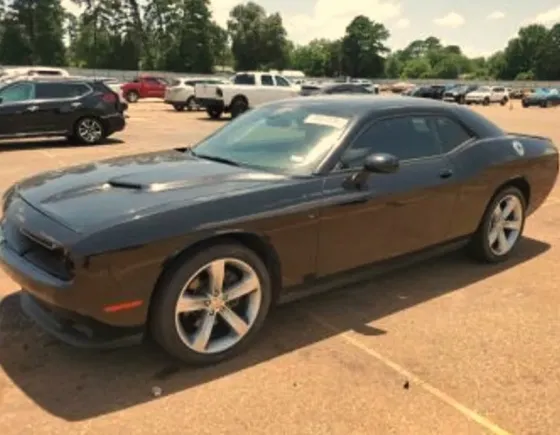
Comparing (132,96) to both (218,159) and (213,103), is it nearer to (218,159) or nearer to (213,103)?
(213,103)

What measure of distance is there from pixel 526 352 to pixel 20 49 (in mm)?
83772

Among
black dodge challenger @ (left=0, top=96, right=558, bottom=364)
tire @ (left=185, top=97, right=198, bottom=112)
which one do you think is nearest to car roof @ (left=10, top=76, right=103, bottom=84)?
black dodge challenger @ (left=0, top=96, right=558, bottom=364)

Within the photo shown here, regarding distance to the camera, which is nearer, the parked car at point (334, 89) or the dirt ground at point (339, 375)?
the dirt ground at point (339, 375)

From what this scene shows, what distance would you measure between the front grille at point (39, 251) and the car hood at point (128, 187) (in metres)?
0.15

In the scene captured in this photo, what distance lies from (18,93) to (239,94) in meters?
10.5

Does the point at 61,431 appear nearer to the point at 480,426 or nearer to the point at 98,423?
the point at 98,423

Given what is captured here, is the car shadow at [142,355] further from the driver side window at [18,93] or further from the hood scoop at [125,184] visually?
the driver side window at [18,93]

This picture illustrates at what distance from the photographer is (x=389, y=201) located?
170 inches

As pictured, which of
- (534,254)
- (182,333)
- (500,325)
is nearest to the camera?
(182,333)

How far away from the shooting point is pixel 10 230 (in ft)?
11.9

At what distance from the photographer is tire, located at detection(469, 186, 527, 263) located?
17.4 ft

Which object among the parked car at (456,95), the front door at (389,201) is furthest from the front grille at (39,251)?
the parked car at (456,95)

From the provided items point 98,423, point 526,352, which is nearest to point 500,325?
point 526,352

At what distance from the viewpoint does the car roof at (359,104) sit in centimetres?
450
